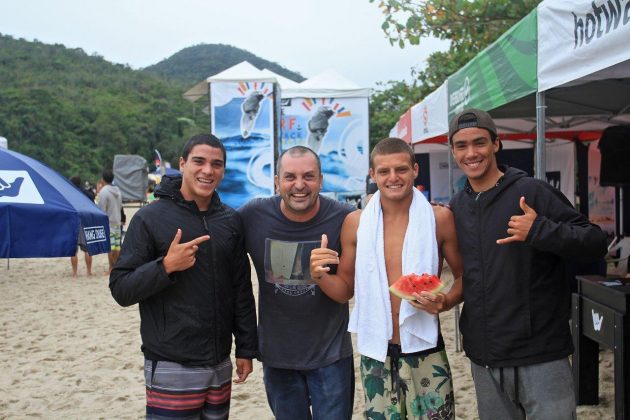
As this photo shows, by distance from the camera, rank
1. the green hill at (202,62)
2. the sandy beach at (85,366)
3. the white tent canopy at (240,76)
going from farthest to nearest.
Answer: the green hill at (202,62) → the white tent canopy at (240,76) → the sandy beach at (85,366)

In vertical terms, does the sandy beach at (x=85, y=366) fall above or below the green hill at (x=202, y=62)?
below

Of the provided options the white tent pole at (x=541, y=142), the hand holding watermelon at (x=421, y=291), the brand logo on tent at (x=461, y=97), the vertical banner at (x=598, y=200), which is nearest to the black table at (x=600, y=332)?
the white tent pole at (x=541, y=142)

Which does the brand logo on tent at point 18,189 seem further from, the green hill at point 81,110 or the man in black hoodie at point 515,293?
the green hill at point 81,110

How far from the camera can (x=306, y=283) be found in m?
2.87

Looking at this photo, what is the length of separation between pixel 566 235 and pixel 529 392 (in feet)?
2.45

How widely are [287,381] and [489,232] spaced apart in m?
1.27

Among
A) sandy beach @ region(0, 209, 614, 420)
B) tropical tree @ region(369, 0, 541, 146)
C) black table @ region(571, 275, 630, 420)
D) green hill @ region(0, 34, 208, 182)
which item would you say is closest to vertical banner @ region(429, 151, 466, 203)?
tropical tree @ region(369, 0, 541, 146)

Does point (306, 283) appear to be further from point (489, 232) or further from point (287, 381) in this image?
point (489, 232)

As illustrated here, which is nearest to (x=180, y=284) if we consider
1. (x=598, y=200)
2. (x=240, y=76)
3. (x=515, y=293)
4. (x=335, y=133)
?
(x=515, y=293)

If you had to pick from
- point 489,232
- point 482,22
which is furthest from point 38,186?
point 482,22

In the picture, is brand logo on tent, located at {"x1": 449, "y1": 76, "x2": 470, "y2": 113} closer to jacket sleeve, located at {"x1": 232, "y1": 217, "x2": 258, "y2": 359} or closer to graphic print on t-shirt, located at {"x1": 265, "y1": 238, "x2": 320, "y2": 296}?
graphic print on t-shirt, located at {"x1": 265, "y1": 238, "x2": 320, "y2": 296}

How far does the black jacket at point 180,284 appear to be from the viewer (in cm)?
270

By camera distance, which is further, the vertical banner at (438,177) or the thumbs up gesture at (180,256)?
the vertical banner at (438,177)

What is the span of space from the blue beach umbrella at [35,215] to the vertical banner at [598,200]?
7.72m
